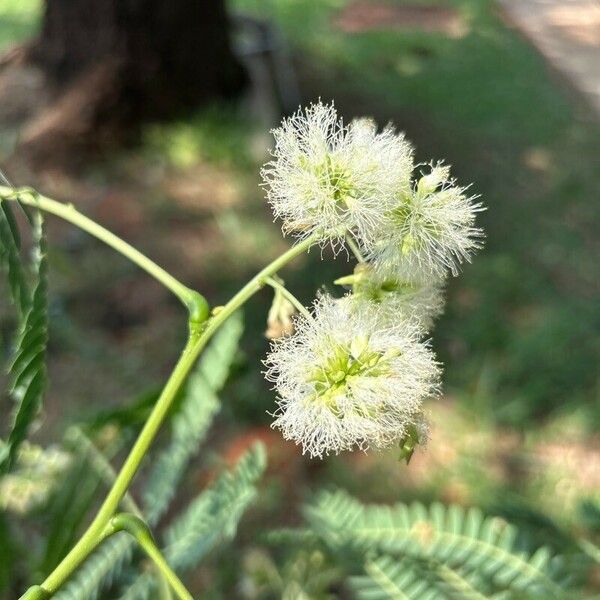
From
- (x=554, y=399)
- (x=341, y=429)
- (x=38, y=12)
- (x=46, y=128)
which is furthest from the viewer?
(x=38, y=12)

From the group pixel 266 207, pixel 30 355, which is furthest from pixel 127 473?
pixel 266 207

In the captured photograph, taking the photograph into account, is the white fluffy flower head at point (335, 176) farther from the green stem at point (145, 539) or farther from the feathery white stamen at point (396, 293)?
the green stem at point (145, 539)

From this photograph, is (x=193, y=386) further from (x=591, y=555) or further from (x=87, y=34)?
(x=87, y=34)

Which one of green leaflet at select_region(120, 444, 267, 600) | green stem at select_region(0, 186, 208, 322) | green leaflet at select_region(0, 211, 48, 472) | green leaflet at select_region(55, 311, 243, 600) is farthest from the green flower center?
green leaflet at select_region(55, 311, 243, 600)

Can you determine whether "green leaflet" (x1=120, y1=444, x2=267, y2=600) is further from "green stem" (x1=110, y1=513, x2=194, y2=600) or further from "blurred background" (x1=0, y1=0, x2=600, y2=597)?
"green stem" (x1=110, y1=513, x2=194, y2=600)

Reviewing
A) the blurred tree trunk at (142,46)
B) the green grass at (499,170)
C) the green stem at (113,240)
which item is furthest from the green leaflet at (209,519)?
the blurred tree trunk at (142,46)

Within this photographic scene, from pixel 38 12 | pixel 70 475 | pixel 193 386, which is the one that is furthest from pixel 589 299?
pixel 38 12

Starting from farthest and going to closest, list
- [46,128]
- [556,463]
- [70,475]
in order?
[46,128], [556,463], [70,475]
